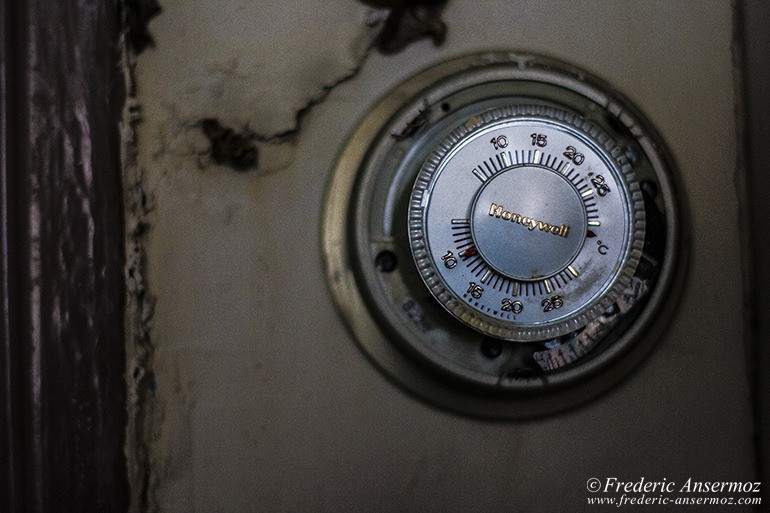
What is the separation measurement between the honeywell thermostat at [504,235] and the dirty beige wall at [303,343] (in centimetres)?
3

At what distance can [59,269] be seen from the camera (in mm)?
571

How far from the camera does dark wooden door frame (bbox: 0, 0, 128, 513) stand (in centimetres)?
56

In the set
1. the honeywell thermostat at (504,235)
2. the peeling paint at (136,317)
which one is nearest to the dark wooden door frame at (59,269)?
the peeling paint at (136,317)

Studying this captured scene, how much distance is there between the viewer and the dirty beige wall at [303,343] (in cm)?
60

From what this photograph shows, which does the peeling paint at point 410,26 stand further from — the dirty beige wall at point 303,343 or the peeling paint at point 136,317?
the peeling paint at point 136,317

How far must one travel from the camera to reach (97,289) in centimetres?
58

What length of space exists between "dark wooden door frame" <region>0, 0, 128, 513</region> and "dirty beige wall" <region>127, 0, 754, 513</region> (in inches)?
1.5

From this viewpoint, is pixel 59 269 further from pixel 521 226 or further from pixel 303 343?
pixel 521 226

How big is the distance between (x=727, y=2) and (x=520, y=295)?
0.45 metres

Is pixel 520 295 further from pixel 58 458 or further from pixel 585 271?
pixel 58 458

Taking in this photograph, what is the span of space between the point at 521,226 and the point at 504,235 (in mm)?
20

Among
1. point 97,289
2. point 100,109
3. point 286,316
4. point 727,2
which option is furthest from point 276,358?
point 727,2

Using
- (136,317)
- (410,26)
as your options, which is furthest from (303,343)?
(410,26)

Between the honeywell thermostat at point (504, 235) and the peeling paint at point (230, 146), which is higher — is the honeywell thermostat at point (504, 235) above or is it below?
below
